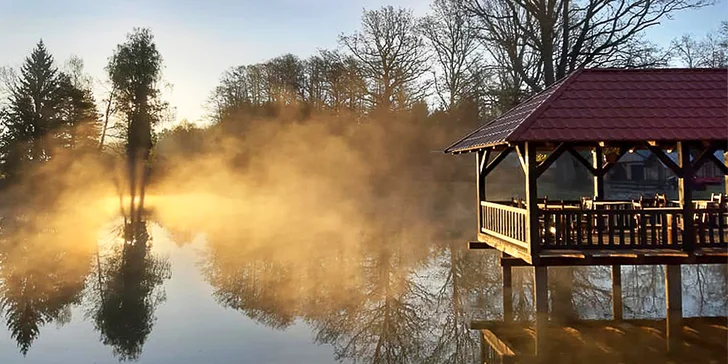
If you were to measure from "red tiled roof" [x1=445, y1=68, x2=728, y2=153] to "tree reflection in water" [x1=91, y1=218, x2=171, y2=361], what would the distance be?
21.1 ft

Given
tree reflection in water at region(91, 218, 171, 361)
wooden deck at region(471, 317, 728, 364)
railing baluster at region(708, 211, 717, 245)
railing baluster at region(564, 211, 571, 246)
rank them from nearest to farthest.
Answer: wooden deck at region(471, 317, 728, 364), railing baluster at region(564, 211, 571, 246), railing baluster at region(708, 211, 717, 245), tree reflection in water at region(91, 218, 171, 361)

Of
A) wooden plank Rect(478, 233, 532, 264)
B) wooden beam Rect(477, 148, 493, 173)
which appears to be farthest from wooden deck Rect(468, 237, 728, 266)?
wooden beam Rect(477, 148, 493, 173)

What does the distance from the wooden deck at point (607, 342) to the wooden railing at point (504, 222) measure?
143cm

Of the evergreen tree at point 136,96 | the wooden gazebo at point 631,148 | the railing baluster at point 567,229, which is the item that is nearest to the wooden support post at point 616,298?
the wooden gazebo at point 631,148

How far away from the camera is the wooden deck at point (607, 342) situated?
7203 mm

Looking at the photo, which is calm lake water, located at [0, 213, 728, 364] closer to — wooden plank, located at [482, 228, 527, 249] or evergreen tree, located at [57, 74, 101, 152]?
wooden plank, located at [482, 228, 527, 249]

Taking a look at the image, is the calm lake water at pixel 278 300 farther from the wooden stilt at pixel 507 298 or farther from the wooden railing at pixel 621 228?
the wooden railing at pixel 621 228

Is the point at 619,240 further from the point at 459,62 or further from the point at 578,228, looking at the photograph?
the point at 459,62

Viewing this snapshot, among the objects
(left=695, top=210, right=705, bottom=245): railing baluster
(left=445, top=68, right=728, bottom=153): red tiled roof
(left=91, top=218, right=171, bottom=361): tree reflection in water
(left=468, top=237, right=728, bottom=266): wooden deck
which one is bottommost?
(left=91, top=218, right=171, bottom=361): tree reflection in water

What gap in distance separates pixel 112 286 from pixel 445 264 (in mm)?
8032

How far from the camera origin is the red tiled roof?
7.64m

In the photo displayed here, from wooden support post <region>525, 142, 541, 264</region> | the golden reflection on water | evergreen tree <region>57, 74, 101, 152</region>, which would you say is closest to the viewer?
wooden support post <region>525, 142, 541, 264</region>

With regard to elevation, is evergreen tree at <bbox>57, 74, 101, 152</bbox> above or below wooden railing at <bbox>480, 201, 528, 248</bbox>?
above

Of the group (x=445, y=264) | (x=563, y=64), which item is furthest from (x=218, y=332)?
(x=563, y=64)
